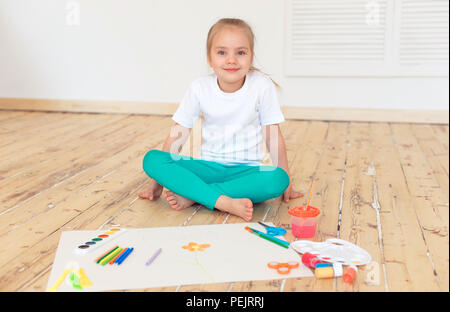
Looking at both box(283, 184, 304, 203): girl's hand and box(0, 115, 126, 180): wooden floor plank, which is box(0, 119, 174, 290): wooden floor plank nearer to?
box(0, 115, 126, 180): wooden floor plank

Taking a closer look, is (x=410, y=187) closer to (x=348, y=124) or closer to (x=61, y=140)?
(x=348, y=124)

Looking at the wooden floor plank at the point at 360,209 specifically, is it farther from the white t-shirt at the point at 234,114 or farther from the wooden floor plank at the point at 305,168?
the white t-shirt at the point at 234,114

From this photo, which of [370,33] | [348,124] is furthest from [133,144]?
[370,33]

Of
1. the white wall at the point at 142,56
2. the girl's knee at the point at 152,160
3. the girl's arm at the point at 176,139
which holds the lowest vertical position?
the girl's knee at the point at 152,160

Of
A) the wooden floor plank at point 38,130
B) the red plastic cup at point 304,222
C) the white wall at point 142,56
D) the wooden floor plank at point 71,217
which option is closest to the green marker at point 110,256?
the wooden floor plank at point 71,217

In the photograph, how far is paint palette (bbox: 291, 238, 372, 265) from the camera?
3.39 ft

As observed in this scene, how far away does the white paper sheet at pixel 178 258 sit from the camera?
Answer: 0.96 m

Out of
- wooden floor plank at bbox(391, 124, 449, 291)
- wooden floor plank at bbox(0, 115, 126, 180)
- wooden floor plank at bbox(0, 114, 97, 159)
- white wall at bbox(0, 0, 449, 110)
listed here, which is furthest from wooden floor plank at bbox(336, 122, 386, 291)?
wooden floor plank at bbox(0, 114, 97, 159)

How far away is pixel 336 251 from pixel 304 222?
0.36ft

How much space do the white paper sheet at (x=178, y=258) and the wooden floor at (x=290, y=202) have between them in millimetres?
29

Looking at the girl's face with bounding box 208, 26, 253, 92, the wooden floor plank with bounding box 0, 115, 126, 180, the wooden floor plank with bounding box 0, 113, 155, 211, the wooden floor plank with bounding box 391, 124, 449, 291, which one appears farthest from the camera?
the wooden floor plank with bounding box 0, 115, 126, 180

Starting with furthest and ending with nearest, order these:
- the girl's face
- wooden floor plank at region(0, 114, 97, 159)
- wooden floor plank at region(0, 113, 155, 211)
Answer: wooden floor plank at region(0, 114, 97, 159)
wooden floor plank at region(0, 113, 155, 211)
the girl's face

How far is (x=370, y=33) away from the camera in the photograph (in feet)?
8.77

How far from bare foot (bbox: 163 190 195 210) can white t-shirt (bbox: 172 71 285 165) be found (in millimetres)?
165
